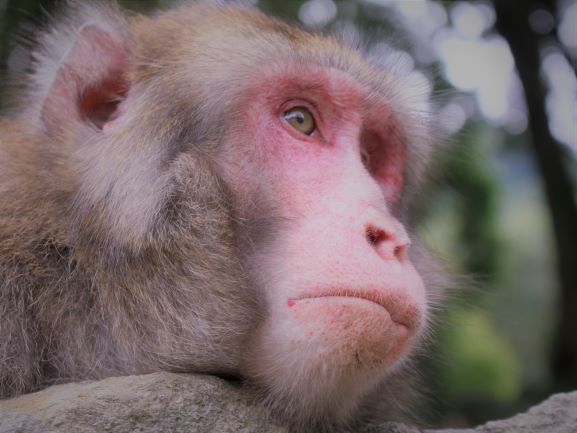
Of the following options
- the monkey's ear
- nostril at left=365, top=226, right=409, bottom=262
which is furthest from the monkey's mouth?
the monkey's ear

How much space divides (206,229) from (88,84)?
2.70 ft

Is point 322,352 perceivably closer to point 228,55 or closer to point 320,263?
point 320,263

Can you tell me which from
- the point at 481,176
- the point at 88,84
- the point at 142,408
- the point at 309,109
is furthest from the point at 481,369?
the point at 142,408

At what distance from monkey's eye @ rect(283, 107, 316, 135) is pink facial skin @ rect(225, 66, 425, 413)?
0.08 ft

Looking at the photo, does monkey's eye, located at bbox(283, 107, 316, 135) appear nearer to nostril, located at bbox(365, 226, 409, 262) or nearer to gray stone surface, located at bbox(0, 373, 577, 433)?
nostril, located at bbox(365, 226, 409, 262)

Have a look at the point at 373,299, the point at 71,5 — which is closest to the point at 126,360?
the point at 373,299

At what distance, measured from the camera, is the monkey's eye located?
2705 mm

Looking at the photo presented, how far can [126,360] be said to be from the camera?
2314 mm

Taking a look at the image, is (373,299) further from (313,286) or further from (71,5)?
(71,5)

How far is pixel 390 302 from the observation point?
217 centimetres

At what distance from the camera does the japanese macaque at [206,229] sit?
87.1 inches

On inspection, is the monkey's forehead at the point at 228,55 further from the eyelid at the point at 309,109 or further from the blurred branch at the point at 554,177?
the blurred branch at the point at 554,177

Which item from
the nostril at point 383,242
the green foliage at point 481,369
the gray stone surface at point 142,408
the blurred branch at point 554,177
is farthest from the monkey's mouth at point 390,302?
the green foliage at point 481,369

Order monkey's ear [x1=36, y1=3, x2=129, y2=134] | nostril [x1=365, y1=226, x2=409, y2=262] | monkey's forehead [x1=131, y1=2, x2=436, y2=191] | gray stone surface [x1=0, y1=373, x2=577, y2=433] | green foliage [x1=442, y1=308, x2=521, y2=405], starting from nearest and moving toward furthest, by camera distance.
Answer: gray stone surface [x1=0, y1=373, x2=577, y2=433], nostril [x1=365, y1=226, x2=409, y2=262], monkey's forehead [x1=131, y1=2, x2=436, y2=191], monkey's ear [x1=36, y1=3, x2=129, y2=134], green foliage [x1=442, y1=308, x2=521, y2=405]
